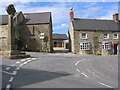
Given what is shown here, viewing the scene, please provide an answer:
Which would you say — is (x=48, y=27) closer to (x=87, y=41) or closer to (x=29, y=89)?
(x=87, y=41)

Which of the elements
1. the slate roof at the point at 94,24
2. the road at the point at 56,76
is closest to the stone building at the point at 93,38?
the slate roof at the point at 94,24

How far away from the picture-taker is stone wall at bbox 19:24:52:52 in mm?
35281

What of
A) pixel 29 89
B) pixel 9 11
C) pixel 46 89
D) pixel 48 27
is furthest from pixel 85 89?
pixel 48 27

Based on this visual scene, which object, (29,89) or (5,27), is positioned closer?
A: (29,89)

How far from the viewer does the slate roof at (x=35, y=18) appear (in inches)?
1434

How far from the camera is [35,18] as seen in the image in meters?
39.0

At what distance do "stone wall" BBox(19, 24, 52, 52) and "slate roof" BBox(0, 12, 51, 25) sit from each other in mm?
1395

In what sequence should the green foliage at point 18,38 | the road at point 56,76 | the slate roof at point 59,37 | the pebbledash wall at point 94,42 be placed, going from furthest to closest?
1. the slate roof at point 59,37
2. the pebbledash wall at point 94,42
3. the green foliage at point 18,38
4. the road at point 56,76

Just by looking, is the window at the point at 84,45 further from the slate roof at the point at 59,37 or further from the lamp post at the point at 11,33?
the slate roof at the point at 59,37

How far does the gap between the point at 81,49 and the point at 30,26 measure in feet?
40.9

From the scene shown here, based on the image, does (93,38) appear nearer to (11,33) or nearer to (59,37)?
(11,33)

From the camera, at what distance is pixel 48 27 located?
35.5 metres

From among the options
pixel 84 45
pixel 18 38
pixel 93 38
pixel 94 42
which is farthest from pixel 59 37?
pixel 18 38

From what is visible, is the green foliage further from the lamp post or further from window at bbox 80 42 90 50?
the lamp post
